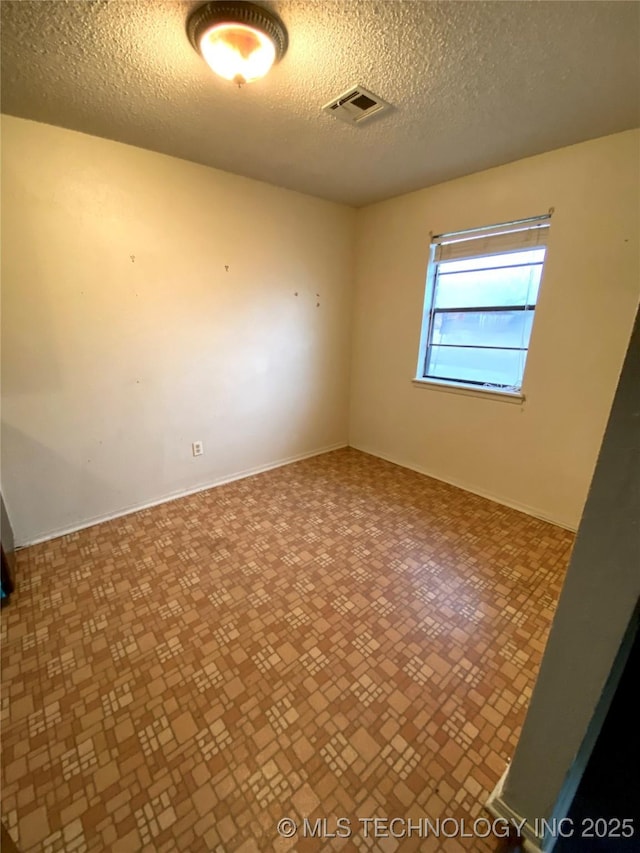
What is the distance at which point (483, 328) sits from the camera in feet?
8.61

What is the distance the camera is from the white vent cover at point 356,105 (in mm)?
1503

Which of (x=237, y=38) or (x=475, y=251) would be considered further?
(x=475, y=251)

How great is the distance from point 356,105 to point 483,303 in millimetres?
1575

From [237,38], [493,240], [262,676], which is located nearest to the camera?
[237,38]

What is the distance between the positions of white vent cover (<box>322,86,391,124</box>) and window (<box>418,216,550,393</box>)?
1.21 meters

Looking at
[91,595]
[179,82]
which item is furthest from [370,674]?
[179,82]

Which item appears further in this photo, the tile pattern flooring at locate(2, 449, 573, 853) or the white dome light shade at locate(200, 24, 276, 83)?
the white dome light shade at locate(200, 24, 276, 83)

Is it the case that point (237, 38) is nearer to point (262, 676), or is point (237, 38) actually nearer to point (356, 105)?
point (356, 105)

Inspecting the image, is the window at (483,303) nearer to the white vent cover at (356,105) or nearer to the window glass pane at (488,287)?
the window glass pane at (488,287)

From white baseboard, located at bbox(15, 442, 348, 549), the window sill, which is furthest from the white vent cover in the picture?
white baseboard, located at bbox(15, 442, 348, 549)

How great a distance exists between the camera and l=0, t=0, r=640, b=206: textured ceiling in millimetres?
1133

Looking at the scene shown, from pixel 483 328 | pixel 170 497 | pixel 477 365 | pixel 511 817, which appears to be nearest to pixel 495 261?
pixel 483 328

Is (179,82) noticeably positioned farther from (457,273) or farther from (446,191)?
(457,273)

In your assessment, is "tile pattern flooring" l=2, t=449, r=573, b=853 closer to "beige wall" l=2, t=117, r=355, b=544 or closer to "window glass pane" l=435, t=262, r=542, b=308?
"beige wall" l=2, t=117, r=355, b=544
